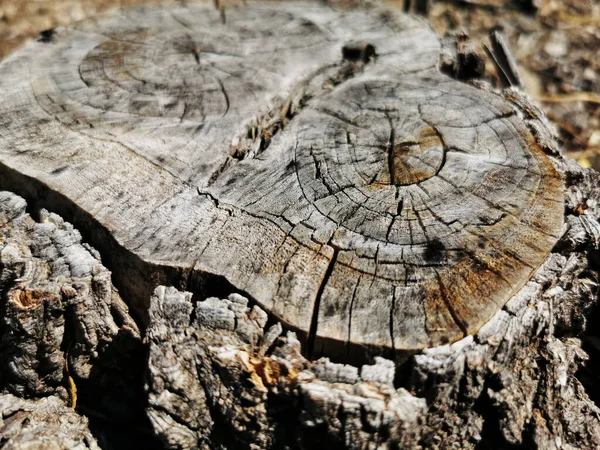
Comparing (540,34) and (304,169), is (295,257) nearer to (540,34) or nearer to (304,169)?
(304,169)

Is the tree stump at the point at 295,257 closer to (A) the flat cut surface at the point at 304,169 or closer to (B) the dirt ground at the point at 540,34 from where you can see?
(A) the flat cut surface at the point at 304,169

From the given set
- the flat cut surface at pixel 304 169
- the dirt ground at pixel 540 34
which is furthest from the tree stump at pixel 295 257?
the dirt ground at pixel 540 34

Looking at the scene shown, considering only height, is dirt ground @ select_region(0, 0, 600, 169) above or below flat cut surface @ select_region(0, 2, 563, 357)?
below

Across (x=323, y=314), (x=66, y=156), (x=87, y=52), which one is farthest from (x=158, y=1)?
(x=323, y=314)

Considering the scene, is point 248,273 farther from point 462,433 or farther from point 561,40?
point 561,40

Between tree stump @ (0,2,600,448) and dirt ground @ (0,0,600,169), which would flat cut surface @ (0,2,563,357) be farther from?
dirt ground @ (0,0,600,169)

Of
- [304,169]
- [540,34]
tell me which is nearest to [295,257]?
[304,169]

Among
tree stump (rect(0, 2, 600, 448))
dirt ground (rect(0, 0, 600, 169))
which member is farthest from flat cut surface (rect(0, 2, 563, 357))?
dirt ground (rect(0, 0, 600, 169))
